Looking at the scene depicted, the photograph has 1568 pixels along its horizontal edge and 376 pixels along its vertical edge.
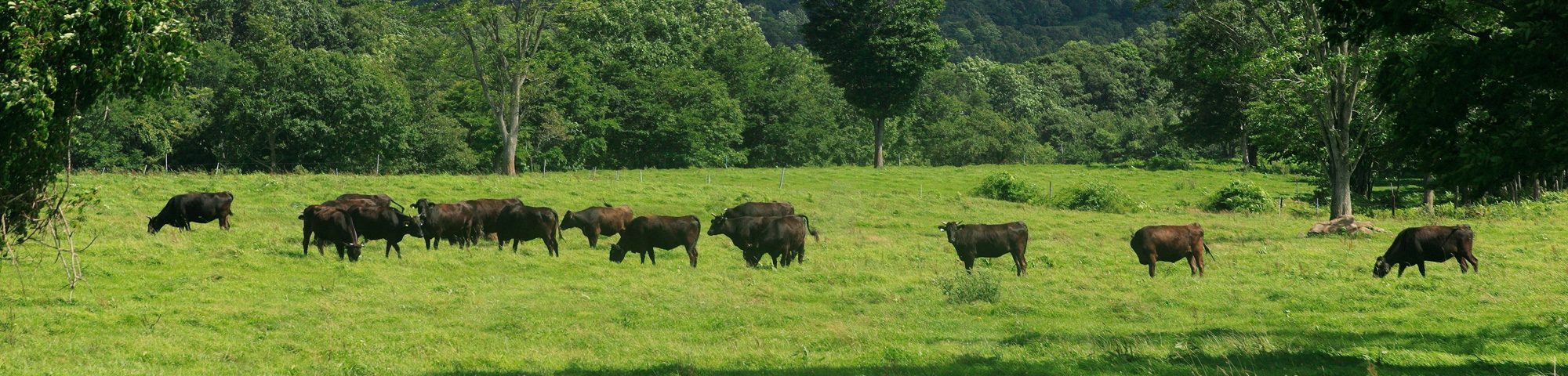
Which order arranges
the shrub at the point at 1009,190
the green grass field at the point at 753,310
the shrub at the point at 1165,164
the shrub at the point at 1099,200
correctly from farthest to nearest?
the shrub at the point at 1165,164 → the shrub at the point at 1009,190 → the shrub at the point at 1099,200 → the green grass field at the point at 753,310

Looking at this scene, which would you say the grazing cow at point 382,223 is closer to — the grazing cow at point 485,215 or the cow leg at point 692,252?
the grazing cow at point 485,215

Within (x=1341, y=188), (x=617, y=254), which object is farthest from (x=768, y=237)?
(x=1341, y=188)

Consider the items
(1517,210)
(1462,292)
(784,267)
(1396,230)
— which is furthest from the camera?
(1517,210)

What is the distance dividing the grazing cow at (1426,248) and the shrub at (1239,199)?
22195mm

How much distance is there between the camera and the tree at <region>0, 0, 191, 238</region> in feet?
38.6

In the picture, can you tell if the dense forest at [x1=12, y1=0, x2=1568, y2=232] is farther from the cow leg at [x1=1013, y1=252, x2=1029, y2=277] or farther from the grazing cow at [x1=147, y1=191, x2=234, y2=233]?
the cow leg at [x1=1013, y1=252, x2=1029, y2=277]

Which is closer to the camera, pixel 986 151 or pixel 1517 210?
pixel 1517 210

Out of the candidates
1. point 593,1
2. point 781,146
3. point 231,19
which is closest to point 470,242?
point 593,1

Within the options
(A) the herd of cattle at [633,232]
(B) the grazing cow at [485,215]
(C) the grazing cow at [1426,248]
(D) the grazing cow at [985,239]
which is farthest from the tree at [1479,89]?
(B) the grazing cow at [485,215]

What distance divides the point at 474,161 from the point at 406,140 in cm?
508

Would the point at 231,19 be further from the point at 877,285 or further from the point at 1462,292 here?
the point at 1462,292

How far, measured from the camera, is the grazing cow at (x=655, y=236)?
2345 cm

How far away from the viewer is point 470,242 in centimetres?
2497

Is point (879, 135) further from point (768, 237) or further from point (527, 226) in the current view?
point (527, 226)
